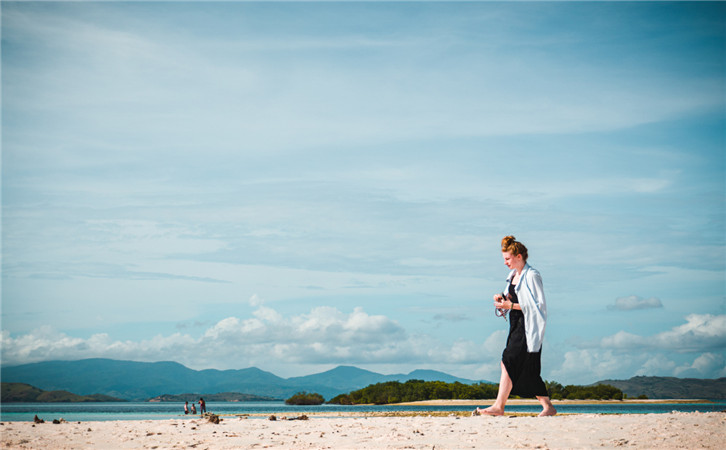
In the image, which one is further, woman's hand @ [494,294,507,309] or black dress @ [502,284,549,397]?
woman's hand @ [494,294,507,309]

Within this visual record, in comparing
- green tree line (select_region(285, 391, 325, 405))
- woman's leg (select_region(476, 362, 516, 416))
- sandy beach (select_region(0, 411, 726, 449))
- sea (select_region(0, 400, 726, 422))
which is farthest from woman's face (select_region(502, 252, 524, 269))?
green tree line (select_region(285, 391, 325, 405))

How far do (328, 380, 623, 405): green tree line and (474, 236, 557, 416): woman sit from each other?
298 feet

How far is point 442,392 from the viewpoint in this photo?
340 ft

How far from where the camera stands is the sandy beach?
924cm

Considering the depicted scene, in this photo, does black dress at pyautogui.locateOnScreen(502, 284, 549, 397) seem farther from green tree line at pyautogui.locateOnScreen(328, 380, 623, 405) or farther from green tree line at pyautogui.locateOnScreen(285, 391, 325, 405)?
green tree line at pyautogui.locateOnScreen(285, 391, 325, 405)

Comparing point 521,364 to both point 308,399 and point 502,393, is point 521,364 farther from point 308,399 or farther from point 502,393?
point 308,399

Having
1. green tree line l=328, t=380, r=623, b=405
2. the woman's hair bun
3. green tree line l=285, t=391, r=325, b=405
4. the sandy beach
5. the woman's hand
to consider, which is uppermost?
the woman's hair bun

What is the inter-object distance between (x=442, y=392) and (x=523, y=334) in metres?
96.5

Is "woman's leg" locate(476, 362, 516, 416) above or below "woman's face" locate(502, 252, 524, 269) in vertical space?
below

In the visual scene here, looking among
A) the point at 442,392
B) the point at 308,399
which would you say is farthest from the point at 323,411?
the point at 308,399

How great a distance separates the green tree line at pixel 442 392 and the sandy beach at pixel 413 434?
91150 millimetres

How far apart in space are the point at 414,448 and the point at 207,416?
585 centimetres

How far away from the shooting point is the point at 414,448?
905 cm

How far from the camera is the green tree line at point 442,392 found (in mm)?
100188
